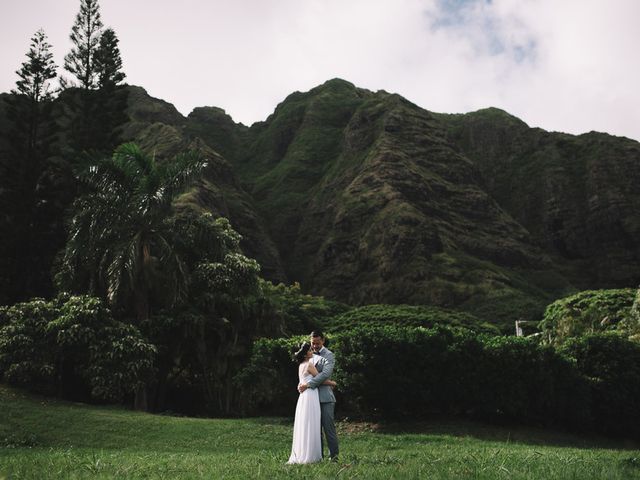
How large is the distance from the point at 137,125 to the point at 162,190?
84100 millimetres

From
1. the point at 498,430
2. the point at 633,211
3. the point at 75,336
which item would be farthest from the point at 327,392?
the point at 633,211

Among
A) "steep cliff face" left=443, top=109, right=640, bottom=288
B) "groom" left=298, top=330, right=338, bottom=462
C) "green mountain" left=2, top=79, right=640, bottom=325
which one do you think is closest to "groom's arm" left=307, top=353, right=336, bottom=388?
"groom" left=298, top=330, right=338, bottom=462

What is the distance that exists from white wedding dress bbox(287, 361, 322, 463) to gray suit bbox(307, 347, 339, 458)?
11 cm

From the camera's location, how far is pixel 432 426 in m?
18.7

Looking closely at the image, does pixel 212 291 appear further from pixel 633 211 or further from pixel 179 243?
pixel 633 211

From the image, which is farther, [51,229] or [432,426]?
[51,229]

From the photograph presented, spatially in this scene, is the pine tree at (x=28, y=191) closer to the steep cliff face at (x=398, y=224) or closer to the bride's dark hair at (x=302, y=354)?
the bride's dark hair at (x=302, y=354)

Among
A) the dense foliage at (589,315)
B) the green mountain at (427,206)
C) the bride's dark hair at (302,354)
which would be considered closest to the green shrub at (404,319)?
the dense foliage at (589,315)

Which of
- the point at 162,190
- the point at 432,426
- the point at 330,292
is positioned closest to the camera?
the point at 432,426

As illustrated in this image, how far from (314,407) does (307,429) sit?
1.20ft

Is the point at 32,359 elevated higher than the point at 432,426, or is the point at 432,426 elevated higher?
the point at 32,359

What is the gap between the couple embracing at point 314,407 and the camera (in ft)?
29.4

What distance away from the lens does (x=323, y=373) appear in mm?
9219

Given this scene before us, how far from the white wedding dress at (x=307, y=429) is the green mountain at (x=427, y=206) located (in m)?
61.0
